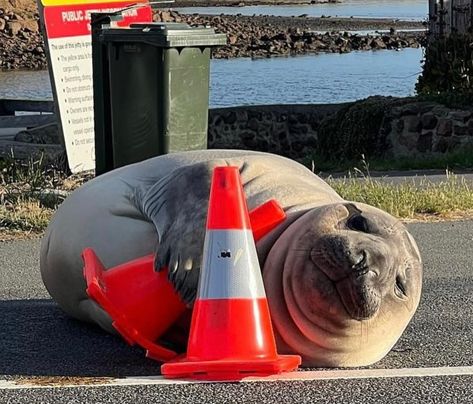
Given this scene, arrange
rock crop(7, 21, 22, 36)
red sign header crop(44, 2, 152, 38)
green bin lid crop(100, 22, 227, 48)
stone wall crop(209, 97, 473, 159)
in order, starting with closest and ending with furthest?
green bin lid crop(100, 22, 227, 48) < red sign header crop(44, 2, 152, 38) < stone wall crop(209, 97, 473, 159) < rock crop(7, 21, 22, 36)

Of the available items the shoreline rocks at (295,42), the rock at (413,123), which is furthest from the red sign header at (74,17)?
the shoreline rocks at (295,42)

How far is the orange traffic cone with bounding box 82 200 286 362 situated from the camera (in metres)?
4.84

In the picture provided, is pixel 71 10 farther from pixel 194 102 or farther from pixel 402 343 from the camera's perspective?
pixel 402 343

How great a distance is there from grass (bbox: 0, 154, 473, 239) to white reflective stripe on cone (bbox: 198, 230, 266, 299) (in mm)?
4759

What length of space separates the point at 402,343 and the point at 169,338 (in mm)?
1097

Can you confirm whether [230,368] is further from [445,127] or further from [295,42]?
[295,42]

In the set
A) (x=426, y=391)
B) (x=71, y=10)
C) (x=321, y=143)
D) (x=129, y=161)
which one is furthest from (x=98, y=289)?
(x=321, y=143)

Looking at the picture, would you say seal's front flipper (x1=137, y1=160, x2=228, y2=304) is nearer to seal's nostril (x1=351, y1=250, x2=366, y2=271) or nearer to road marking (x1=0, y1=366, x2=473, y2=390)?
road marking (x1=0, y1=366, x2=473, y2=390)

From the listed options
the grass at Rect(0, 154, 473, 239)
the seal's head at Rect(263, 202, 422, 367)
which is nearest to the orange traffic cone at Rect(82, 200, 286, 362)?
the seal's head at Rect(263, 202, 422, 367)

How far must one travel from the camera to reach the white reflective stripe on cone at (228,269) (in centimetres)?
453

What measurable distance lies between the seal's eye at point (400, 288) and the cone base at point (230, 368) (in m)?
0.45

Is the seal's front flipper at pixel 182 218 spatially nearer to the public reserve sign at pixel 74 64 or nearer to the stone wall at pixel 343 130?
the public reserve sign at pixel 74 64

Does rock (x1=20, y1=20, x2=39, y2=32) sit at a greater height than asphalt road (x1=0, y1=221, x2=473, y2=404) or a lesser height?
lesser

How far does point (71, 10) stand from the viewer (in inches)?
477
